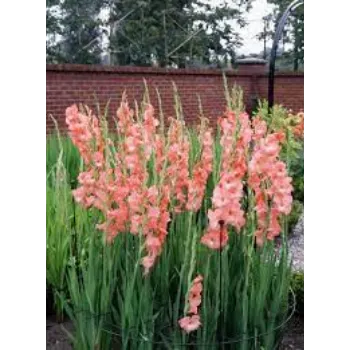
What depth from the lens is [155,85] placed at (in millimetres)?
8719

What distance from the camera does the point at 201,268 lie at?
1811 millimetres

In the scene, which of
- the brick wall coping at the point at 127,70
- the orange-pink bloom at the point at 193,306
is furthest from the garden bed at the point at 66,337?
the brick wall coping at the point at 127,70

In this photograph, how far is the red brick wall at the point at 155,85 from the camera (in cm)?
755

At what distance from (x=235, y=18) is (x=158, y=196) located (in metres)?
13.3

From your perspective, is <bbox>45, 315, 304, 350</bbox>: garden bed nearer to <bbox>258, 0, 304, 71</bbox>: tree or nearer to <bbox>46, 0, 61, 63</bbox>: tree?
<bbox>46, 0, 61, 63</bbox>: tree

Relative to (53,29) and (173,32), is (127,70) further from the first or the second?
(173,32)

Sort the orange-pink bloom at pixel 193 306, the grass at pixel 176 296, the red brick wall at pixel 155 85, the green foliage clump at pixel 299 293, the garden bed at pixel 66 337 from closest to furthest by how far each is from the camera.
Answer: the orange-pink bloom at pixel 193 306 → the grass at pixel 176 296 → the garden bed at pixel 66 337 → the green foliage clump at pixel 299 293 → the red brick wall at pixel 155 85

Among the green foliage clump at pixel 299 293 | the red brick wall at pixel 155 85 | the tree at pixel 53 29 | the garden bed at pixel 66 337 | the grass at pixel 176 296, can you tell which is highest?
the tree at pixel 53 29

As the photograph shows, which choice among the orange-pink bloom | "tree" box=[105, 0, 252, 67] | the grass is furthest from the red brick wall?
the orange-pink bloom

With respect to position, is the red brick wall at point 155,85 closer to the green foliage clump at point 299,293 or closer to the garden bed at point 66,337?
the green foliage clump at point 299,293

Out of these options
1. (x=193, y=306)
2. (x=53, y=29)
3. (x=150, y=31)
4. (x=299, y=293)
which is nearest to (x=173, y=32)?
(x=150, y=31)

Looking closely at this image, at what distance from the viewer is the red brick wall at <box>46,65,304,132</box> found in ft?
24.8
